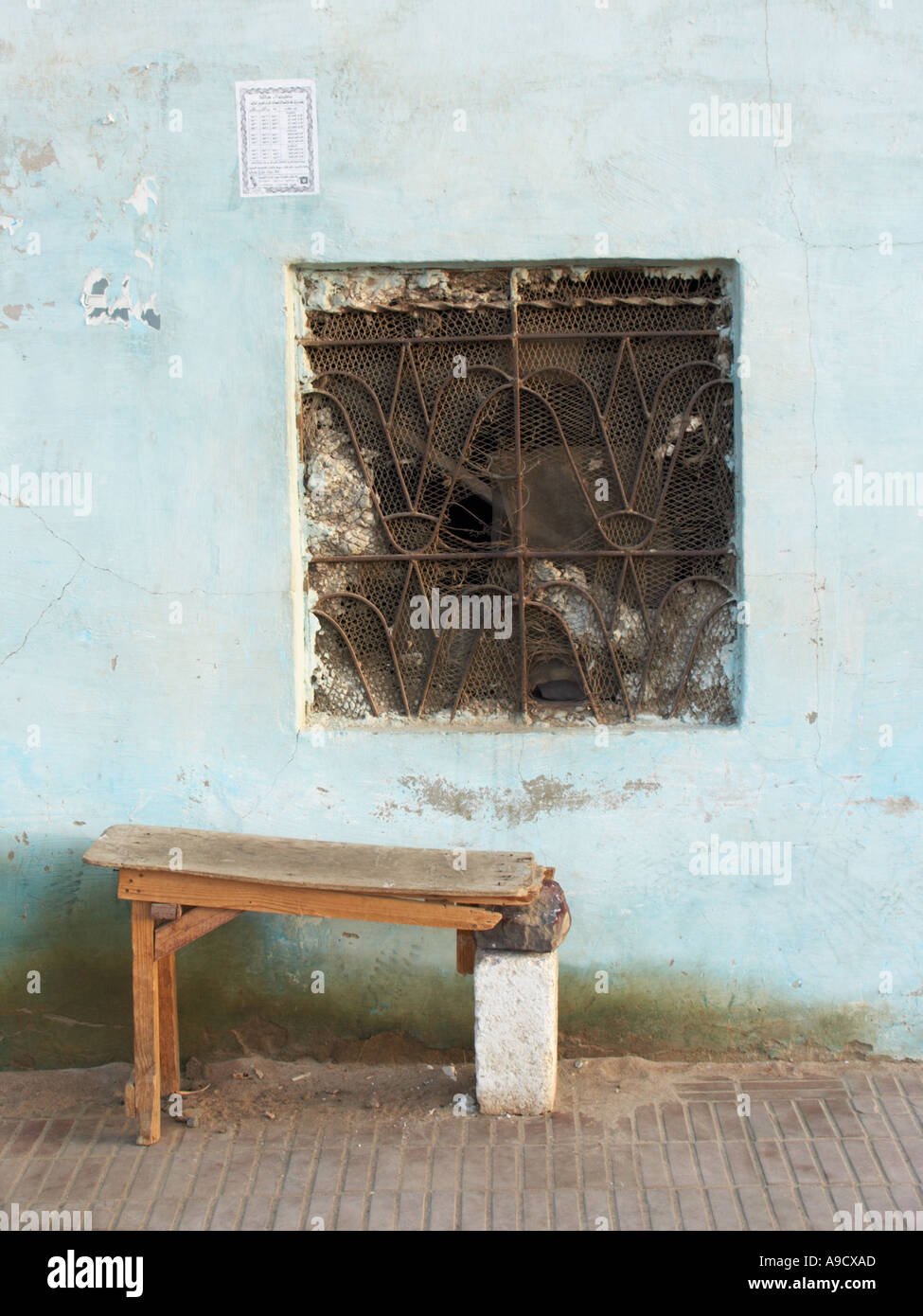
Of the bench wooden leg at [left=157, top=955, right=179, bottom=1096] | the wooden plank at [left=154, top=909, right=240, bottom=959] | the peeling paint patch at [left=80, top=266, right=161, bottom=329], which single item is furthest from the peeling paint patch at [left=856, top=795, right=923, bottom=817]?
the peeling paint patch at [left=80, top=266, right=161, bottom=329]

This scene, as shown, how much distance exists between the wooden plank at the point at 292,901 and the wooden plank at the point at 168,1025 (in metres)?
0.37

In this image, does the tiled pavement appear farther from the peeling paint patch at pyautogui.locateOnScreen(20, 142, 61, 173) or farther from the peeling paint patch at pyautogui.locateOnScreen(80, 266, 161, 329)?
the peeling paint patch at pyautogui.locateOnScreen(20, 142, 61, 173)

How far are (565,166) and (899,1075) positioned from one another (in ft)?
11.0

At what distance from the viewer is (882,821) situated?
13.1 ft

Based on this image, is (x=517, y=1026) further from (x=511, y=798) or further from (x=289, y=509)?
(x=289, y=509)

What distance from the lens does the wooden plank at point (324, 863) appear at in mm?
3432

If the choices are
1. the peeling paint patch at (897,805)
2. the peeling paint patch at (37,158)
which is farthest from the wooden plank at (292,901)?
the peeling paint patch at (37,158)

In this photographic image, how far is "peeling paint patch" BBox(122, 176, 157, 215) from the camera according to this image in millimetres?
3910

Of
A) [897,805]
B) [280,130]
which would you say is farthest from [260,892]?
[280,130]

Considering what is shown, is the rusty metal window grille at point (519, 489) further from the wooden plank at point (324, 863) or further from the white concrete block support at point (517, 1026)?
the white concrete block support at point (517, 1026)

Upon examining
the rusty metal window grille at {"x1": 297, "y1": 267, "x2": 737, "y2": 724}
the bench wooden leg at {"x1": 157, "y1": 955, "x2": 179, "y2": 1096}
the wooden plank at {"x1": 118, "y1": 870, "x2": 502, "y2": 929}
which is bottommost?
the bench wooden leg at {"x1": 157, "y1": 955, "x2": 179, "y2": 1096}

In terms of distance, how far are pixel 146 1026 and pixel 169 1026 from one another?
0.26 meters

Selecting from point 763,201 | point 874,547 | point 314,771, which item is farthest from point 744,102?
point 314,771

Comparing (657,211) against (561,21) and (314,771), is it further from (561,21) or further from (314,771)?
(314,771)
